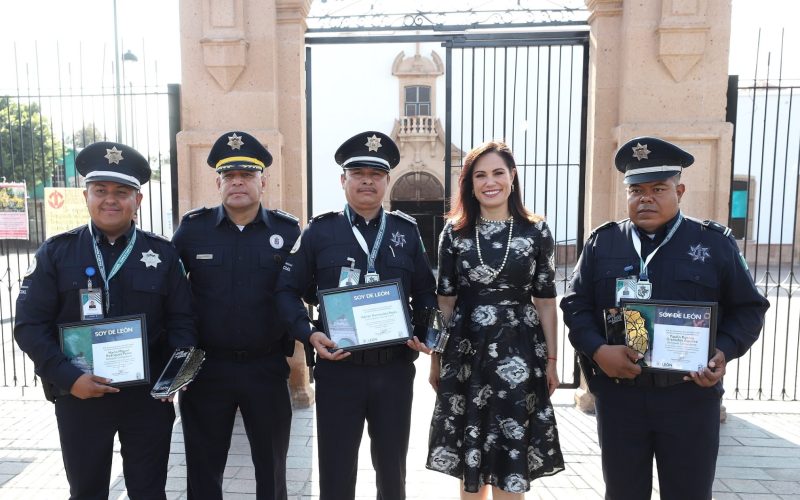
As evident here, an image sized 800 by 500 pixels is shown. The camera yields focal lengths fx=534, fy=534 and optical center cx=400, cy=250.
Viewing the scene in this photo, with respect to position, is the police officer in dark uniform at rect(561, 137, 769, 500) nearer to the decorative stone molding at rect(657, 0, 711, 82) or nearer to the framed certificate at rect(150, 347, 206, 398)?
the framed certificate at rect(150, 347, 206, 398)

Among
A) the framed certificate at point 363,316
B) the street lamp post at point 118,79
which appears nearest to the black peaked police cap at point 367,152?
the framed certificate at point 363,316

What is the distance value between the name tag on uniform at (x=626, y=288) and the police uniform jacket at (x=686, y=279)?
0.12 ft

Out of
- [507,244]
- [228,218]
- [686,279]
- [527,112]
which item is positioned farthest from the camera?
[527,112]

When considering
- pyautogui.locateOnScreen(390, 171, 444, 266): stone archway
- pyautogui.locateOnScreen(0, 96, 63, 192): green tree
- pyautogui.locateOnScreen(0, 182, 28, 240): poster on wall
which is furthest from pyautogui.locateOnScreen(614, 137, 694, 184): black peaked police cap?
pyautogui.locateOnScreen(390, 171, 444, 266): stone archway

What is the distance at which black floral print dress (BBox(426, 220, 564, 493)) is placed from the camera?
279 centimetres

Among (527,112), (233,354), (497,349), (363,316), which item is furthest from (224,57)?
(527,112)

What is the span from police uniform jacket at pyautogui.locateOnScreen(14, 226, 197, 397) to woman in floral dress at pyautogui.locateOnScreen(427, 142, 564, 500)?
1.46 meters

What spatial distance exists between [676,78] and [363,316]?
368 centimetres

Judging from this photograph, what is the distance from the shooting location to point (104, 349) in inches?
101

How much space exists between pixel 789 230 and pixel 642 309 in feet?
66.3

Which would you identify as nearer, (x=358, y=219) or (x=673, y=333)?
(x=673, y=333)

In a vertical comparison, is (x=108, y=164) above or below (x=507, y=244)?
above

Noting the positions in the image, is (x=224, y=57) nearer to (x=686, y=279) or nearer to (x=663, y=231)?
(x=663, y=231)

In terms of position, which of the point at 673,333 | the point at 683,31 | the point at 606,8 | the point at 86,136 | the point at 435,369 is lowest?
the point at 435,369
